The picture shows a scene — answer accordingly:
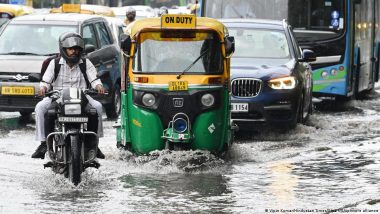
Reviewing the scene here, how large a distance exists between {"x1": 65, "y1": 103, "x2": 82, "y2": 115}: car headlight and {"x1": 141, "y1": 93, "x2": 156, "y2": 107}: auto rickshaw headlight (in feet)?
6.76

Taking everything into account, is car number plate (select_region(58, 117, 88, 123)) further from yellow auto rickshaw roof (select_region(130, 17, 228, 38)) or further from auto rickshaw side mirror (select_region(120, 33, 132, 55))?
yellow auto rickshaw roof (select_region(130, 17, 228, 38))

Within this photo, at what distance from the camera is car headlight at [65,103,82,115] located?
12.5 metres

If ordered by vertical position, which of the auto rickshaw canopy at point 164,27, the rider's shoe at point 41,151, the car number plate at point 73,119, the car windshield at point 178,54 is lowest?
the rider's shoe at point 41,151

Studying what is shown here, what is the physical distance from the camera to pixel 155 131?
1438cm

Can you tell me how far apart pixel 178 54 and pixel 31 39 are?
6736 mm

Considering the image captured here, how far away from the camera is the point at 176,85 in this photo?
566 inches

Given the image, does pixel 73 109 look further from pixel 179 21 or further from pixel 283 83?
pixel 283 83

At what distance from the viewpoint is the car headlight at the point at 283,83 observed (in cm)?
1795

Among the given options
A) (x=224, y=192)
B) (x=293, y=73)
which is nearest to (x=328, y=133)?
(x=293, y=73)

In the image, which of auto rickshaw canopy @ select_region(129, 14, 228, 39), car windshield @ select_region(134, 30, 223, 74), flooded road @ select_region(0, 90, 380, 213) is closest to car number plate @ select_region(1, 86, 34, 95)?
flooded road @ select_region(0, 90, 380, 213)

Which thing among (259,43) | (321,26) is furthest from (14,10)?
(259,43)

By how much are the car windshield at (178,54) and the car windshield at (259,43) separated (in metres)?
4.52

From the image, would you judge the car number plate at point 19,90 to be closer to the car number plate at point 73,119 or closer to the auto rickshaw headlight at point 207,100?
the auto rickshaw headlight at point 207,100

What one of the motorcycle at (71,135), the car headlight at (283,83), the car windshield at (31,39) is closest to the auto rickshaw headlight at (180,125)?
the motorcycle at (71,135)
